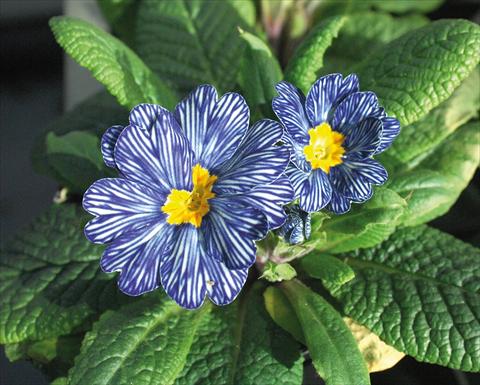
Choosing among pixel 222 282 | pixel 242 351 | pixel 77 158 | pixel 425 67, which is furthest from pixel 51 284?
pixel 425 67

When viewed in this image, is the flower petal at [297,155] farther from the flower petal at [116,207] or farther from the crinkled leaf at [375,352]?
the crinkled leaf at [375,352]

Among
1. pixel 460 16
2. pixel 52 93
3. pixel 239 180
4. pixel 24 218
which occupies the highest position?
pixel 460 16

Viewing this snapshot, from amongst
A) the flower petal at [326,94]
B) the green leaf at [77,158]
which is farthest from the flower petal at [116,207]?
the green leaf at [77,158]

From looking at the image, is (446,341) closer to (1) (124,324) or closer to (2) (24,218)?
(1) (124,324)

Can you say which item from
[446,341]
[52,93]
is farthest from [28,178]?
[446,341]

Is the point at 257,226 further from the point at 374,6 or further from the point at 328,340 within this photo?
the point at 374,6

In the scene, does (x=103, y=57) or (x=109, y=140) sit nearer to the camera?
(x=109, y=140)
